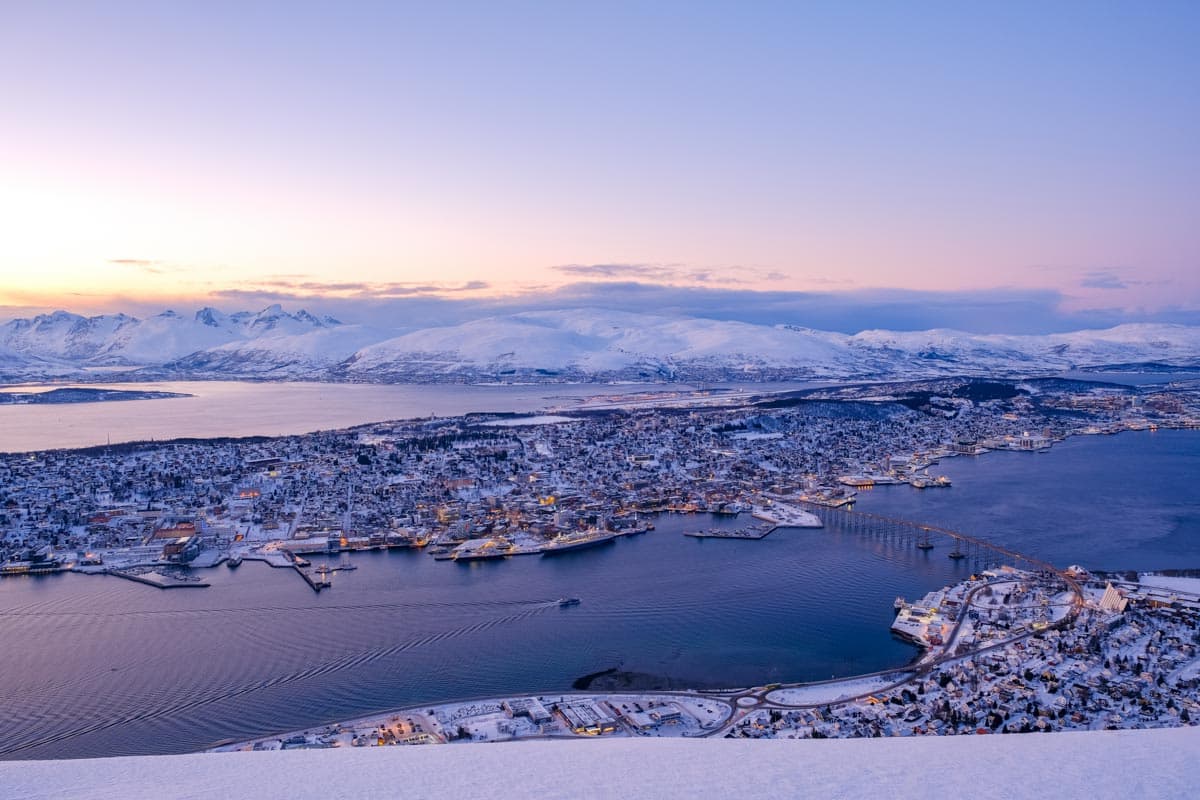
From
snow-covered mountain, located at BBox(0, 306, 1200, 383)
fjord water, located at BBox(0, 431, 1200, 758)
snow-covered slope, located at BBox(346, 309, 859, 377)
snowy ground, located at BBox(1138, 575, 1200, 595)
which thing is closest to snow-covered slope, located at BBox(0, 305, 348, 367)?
snow-covered mountain, located at BBox(0, 306, 1200, 383)

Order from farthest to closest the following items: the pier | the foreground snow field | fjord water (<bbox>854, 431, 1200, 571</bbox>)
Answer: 1. fjord water (<bbox>854, 431, 1200, 571</bbox>)
2. the pier
3. the foreground snow field

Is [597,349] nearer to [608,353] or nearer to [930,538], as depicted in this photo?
[608,353]

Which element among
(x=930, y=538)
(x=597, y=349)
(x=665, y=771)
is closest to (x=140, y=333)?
(x=597, y=349)

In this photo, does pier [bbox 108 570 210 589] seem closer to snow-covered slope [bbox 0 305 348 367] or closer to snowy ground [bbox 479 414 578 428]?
snowy ground [bbox 479 414 578 428]

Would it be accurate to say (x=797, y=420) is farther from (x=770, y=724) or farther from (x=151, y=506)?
(x=770, y=724)

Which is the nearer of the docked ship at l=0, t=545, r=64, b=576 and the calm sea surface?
the docked ship at l=0, t=545, r=64, b=576

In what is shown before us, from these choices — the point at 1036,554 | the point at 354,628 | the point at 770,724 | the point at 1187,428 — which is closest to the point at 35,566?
the point at 354,628
